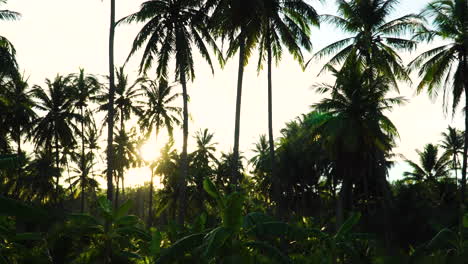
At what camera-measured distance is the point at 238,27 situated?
71.6 ft

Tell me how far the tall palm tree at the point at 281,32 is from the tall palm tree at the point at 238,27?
26.8 inches

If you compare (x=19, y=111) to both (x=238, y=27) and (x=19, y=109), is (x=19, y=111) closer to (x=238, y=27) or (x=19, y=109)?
(x=19, y=109)

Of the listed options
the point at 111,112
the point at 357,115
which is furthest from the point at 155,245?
the point at 357,115

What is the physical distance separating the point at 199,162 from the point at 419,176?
21.5 metres

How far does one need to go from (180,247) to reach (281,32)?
47.0 feet

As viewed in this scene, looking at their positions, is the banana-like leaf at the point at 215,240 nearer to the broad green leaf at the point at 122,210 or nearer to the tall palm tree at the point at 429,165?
the broad green leaf at the point at 122,210

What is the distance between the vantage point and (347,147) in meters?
27.6

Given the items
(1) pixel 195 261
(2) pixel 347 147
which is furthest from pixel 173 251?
(2) pixel 347 147

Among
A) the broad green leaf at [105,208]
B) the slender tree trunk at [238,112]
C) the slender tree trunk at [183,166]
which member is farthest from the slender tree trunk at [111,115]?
the slender tree trunk at [238,112]

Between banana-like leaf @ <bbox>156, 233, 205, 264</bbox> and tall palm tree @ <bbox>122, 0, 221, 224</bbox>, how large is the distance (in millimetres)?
12241

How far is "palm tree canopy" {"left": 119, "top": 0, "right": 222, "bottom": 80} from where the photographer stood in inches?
938

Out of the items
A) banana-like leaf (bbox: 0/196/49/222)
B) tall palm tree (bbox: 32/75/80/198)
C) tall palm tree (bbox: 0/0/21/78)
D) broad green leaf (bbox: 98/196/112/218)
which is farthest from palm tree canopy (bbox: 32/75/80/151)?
banana-like leaf (bbox: 0/196/49/222)

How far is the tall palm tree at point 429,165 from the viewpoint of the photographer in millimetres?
46844

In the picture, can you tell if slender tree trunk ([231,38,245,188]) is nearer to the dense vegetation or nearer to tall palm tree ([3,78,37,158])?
the dense vegetation
